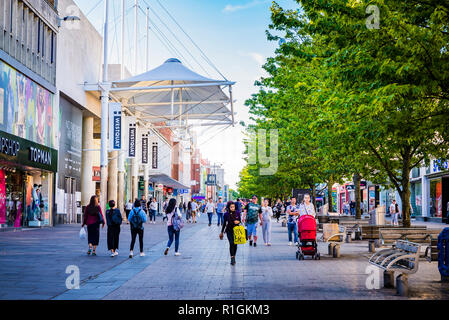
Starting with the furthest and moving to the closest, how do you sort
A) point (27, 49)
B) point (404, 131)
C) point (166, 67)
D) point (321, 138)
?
point (166, 67) < point (27, 49) < point (321, 138) < point (404, 131)

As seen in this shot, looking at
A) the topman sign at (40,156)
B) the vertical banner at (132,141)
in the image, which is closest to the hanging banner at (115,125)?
the topman sign at (40,156)

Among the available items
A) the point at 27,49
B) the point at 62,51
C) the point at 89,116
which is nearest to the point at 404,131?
the point at 27,49

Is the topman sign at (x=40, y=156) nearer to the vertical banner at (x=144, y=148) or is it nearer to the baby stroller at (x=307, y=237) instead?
the baby stroller at (x=307, y=237)

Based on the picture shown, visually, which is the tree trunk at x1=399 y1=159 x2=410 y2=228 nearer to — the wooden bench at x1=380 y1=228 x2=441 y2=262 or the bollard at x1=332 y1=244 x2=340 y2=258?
the wooden bench at x1=380 y1=228 x2=441 y2=262

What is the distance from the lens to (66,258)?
14.0 m

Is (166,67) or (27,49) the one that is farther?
(166,67)

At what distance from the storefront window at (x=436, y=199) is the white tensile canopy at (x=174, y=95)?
53.9ft

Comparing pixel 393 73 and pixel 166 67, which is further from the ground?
pixel 166 67

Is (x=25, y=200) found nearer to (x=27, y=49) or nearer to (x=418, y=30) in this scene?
(x=27, y=49)

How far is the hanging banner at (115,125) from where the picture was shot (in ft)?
109

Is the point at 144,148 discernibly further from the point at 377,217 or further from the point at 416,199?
the point at 377,217

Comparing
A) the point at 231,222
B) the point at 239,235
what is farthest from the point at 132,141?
the point at 239,235
